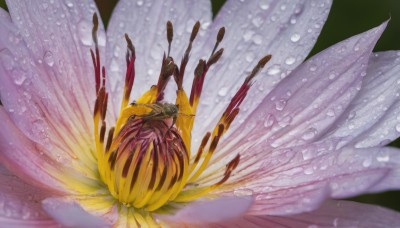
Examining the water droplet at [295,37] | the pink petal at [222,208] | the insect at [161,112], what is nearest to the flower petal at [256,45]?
the water droplet at [295,37]

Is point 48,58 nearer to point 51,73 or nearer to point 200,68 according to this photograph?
point 51,73

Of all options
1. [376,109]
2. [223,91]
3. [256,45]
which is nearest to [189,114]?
[223,91]

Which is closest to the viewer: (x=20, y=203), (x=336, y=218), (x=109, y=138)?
(x=20, y=203)

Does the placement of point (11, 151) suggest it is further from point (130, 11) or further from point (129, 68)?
point (130, 11)

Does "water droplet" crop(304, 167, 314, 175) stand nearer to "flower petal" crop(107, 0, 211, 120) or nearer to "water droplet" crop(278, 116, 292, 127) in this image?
"water droplet" crop(278, 116, 292, 127)

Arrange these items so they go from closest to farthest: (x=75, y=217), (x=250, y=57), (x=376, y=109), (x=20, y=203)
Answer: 1. (x=75, y=217)
2. (x=20, y=203)
3. (x=376, y=109)
4. (x=250, y=57)

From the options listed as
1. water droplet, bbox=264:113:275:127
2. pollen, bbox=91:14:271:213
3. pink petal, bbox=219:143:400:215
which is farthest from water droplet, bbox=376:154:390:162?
water droplet, bbox=264:113:275:127

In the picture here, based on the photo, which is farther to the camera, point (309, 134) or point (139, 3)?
point (139, 3)
